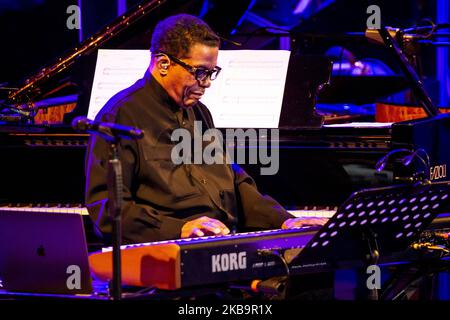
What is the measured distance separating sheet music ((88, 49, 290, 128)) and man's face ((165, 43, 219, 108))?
41.2 inches

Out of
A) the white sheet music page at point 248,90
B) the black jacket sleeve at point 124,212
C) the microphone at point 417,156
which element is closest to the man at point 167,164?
the black jacket sleeve at point 124,212

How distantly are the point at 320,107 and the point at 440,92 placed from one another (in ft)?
14.2

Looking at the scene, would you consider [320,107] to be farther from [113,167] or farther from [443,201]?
[113,167]

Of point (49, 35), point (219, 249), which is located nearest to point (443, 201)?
point (219, 249)

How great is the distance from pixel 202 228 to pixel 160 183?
40 cm

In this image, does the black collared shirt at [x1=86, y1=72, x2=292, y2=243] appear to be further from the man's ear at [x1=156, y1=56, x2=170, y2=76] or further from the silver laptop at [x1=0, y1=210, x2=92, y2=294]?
the silver laptop at [x1=0, y1=210, x2=92, y2=294]

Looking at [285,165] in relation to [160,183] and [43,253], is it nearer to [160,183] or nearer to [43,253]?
[160,183]

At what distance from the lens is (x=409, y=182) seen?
3.76 meters

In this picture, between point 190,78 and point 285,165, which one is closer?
point 190,78

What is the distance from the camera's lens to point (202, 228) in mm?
3934

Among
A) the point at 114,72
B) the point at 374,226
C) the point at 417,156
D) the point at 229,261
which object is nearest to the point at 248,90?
the point at 114,72
